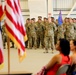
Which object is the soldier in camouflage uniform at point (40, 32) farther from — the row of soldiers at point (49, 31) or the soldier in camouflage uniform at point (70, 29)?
the soldier in camouflage uniform at point (70, 29)

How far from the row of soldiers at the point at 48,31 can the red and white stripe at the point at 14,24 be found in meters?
6.11

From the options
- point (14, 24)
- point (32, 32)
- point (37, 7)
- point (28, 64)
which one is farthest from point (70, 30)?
point (14, 24)

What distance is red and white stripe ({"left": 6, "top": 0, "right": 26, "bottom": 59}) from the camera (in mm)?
4441

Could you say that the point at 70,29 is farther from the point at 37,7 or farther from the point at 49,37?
the point at 37,7

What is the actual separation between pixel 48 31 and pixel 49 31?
0.04 m

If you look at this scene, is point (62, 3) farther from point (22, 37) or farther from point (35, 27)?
point (22, 37)

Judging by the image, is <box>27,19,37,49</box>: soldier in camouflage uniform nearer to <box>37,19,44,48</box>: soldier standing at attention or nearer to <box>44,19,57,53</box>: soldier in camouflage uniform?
<box>37,19,44,48</box>: soldier standing at attention

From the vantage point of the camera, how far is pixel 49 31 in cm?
1076

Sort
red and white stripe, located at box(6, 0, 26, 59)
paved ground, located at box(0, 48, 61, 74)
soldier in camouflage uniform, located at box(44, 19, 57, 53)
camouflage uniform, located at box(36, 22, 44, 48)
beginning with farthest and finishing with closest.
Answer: camouflage uniform, located at box(36, 22, 44, 48) < soldier in camouflage uniform, located at box(44, 19, 57, 53) < paved ground, located at box(0, 48, 61, 74) < red and white stripe, located at box(6, 0, 26, 59)

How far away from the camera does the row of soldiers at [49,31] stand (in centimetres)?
1080

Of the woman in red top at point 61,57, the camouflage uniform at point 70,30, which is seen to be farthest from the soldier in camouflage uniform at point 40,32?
the woman in red top at point 61,57

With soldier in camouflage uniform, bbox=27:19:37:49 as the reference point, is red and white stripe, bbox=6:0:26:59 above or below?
above

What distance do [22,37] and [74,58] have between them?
146cm

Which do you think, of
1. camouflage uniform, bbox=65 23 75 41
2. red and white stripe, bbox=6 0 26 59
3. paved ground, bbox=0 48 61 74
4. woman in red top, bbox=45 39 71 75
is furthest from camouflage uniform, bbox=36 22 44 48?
woman in red top, bbox=45 39 71 75
